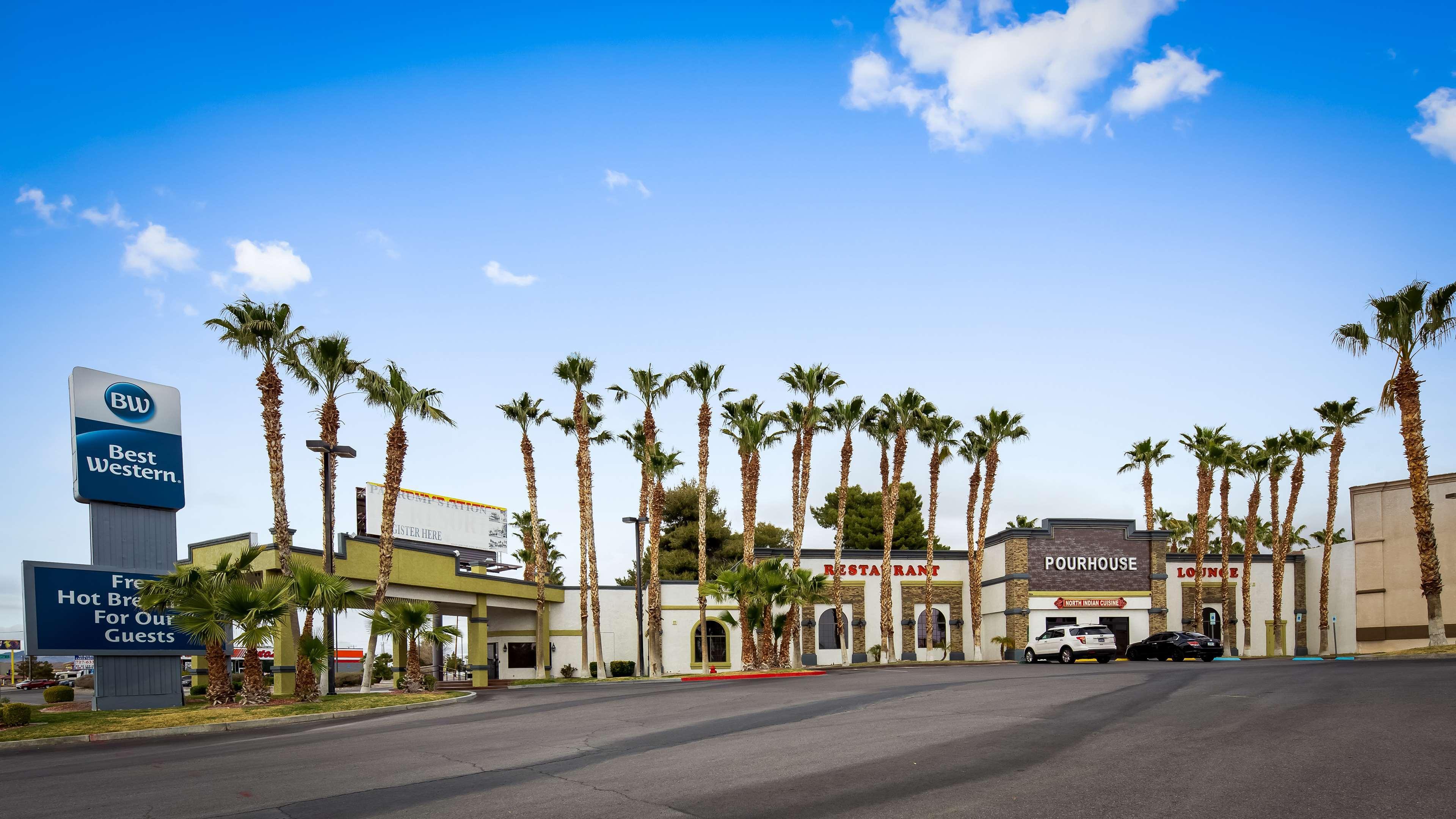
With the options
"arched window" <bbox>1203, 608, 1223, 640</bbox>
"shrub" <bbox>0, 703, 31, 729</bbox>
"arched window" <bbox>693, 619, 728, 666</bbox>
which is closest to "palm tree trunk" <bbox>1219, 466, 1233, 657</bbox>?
"arched window" <bbox>1203, 608, 1223, 640</bbox>

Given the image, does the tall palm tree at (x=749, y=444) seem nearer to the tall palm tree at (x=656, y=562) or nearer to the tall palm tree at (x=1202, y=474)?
the tall palm tree at (x=656, y=562)

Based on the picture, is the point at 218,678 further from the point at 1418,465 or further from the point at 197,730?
the point at 1418,465

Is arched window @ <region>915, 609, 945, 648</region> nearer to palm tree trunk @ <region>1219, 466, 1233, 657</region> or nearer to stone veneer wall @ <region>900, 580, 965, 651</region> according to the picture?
stone veneer wall @ <region>900, 580, 965, 651</region>

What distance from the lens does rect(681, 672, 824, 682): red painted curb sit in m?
35.7

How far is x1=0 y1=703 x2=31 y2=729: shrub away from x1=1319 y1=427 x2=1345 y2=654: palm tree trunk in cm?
5201

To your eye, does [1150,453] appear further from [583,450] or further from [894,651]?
[583,450]

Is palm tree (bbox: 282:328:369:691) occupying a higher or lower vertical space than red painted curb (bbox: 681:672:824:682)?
higher

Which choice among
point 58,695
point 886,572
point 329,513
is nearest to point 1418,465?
point 886,572

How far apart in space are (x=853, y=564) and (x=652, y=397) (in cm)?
1465

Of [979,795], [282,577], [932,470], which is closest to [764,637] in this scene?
[932,470]

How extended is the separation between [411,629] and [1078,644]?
1035 inches

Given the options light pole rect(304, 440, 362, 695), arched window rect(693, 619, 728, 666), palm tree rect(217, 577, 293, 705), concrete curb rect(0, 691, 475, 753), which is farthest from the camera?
arched window rect(693, 619, 728, 666)

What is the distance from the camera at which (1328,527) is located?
50781 millimetres

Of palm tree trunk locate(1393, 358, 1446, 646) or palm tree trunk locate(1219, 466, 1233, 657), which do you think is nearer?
palm tree trunk locate(1393, 358, 1446, 646)
